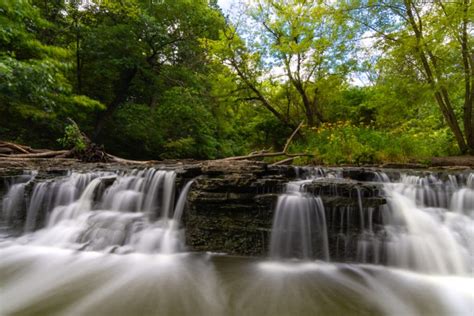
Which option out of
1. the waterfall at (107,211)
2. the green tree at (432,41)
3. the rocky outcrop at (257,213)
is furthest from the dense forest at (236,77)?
the rocky outcrop at (257,213)

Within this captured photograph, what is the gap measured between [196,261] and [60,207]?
3112mm

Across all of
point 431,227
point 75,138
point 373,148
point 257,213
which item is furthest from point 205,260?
point 75,138

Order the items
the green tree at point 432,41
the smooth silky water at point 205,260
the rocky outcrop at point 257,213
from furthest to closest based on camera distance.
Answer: the green tree at point 432,41 < the rocky outcrop at point 257,213 < the smooth silky water at point 205,260

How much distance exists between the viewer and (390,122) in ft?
35.5

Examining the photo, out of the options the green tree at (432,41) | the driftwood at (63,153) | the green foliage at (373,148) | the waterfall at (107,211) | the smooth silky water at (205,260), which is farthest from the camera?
the driftwood at (63,153)

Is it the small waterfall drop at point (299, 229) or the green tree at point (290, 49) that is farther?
the green tree at point (290, 49)

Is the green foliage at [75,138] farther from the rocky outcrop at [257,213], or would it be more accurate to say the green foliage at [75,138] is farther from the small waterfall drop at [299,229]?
the small waterfall drop at [299,229]

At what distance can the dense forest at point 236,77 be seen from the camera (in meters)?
7.24

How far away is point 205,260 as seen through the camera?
3.30 m

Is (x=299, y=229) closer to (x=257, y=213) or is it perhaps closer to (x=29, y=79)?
(x=257, y=213)

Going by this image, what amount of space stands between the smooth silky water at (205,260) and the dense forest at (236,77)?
11.6 feet

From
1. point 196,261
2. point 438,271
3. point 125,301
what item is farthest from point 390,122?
point 125,301

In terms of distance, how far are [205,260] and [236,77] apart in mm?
9826

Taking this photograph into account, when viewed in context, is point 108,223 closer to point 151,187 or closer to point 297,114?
point 151,187
